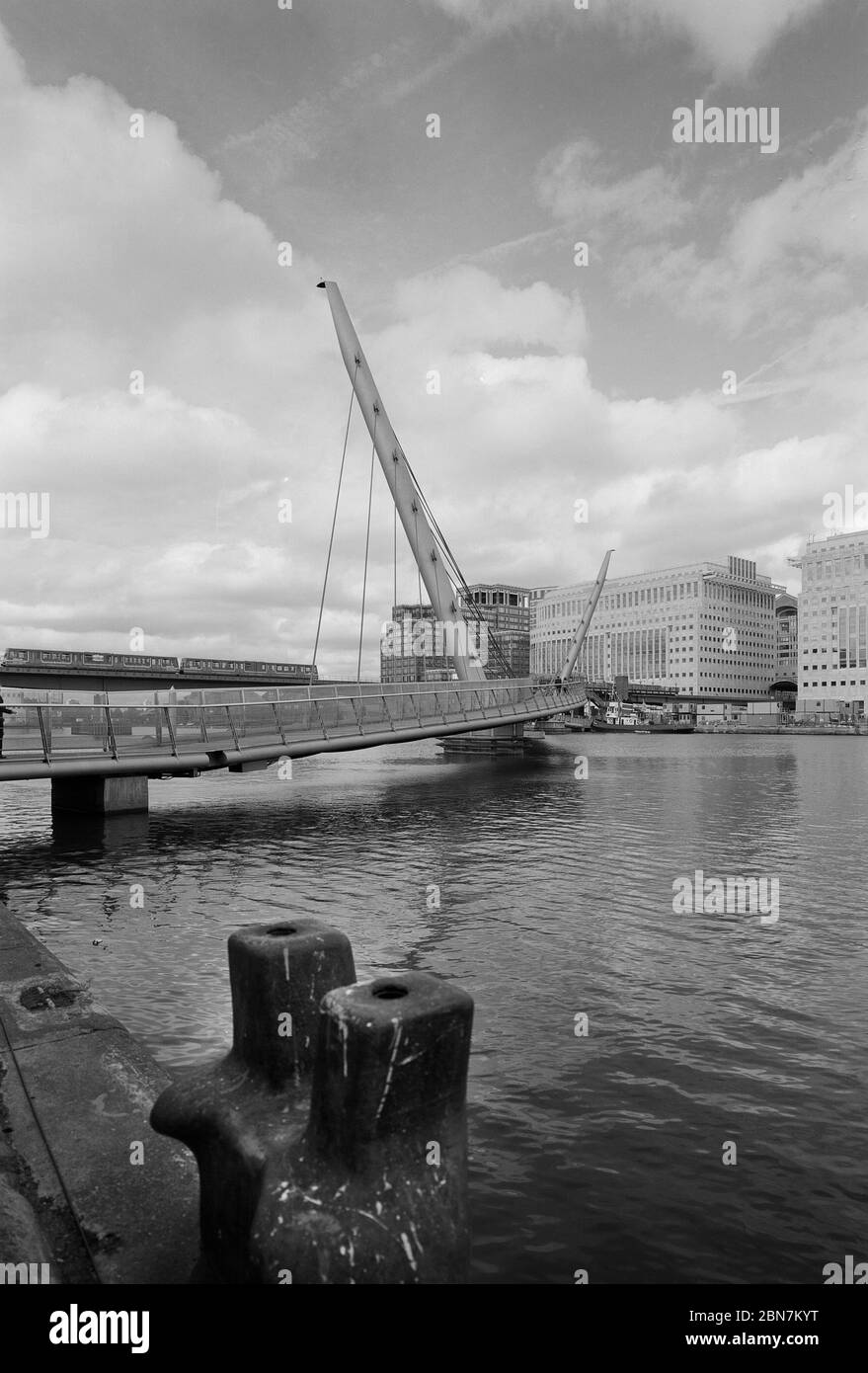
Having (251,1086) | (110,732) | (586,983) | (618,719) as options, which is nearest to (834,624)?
(618,719)

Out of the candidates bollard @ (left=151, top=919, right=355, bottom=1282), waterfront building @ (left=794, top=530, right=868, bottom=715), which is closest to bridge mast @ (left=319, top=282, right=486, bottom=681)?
bollard @ (left=151, top=919, right=355, bottom=1282)

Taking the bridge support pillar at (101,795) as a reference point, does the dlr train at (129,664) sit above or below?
above

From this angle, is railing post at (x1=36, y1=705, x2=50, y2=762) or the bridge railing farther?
the bridge railing

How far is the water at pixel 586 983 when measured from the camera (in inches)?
211

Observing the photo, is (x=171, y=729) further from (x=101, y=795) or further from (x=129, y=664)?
(x=129, y=664)

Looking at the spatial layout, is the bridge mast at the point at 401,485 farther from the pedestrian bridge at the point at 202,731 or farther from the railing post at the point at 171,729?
the railing post at the point at 171,729

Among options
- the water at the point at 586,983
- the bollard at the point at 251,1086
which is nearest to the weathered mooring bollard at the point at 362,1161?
the bollard at the point at 251,1086

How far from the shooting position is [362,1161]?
288 centimetres

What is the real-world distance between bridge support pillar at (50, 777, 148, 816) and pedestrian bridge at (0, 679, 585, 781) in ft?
2.65

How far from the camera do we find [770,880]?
16.9m

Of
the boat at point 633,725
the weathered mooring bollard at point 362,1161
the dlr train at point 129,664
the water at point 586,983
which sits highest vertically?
the dlr train at point 129,664

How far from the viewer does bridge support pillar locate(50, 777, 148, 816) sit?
87.0ft

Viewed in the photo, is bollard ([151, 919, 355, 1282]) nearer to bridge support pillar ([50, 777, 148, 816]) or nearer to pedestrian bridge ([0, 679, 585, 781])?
pedestrian bridge ([0, 679, 585, 781])

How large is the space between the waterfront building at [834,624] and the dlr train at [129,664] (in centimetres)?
13250
